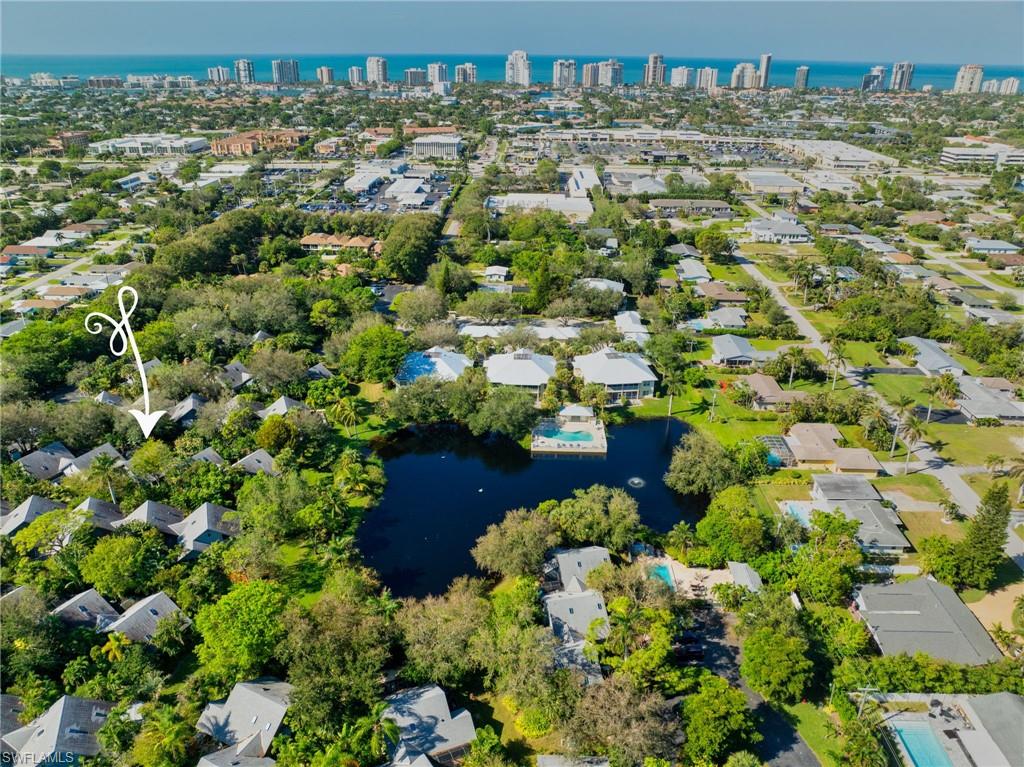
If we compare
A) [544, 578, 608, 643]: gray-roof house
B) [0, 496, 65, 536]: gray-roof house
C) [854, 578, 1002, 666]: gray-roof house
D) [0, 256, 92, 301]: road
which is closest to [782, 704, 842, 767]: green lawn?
[854, 578, 1002, 666]: gray-roof house

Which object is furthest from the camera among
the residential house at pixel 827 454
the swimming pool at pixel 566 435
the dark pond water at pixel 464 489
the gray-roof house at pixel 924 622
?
the swimming pool at pixel 566 435

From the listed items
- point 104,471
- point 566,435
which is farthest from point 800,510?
point 104,471

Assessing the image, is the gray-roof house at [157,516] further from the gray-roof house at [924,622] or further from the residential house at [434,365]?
the gray-roof house at [924,622]

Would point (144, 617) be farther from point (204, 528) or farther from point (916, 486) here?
point (916, 486)

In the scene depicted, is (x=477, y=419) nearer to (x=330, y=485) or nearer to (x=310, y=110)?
(x=330, y=485)

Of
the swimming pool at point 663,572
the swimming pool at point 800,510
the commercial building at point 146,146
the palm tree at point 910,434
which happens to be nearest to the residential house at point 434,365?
the swimming pool at point 663,572

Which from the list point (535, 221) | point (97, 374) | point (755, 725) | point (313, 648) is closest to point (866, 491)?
point (755, 725)
